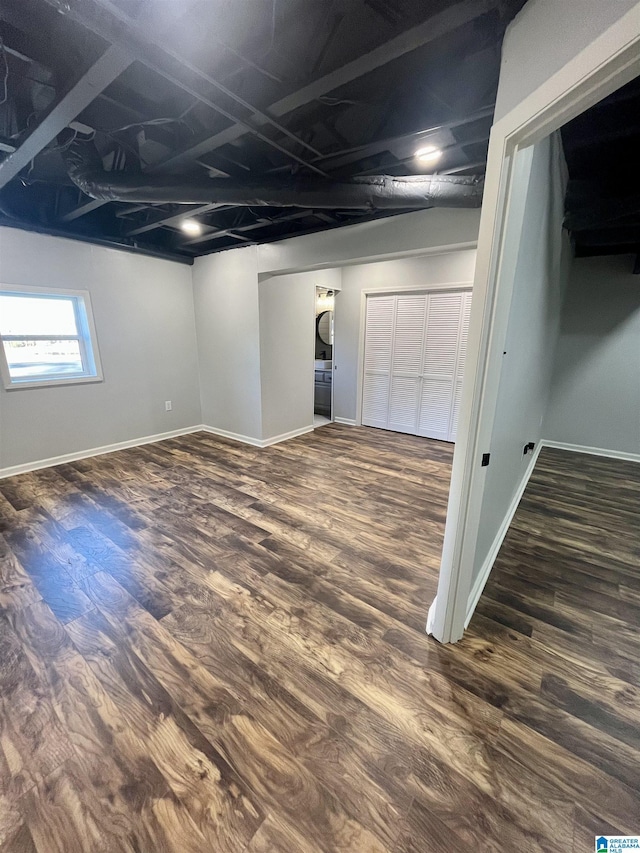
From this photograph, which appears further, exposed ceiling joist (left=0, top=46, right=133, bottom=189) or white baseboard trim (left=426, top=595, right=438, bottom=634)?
white baseboard trim (left=426, top=595, right=438, bottom=634)

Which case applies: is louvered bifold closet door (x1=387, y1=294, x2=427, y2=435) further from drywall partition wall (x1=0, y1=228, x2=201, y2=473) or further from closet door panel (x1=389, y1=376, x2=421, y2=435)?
drywall partition wall (x1=0, y1=228, x2=201, y2=473)

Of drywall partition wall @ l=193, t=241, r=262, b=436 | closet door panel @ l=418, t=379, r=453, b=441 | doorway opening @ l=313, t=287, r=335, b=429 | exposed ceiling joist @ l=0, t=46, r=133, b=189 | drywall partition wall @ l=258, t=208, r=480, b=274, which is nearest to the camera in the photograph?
exposed ceiling joist @ l=0, t=46, r=133, b=189

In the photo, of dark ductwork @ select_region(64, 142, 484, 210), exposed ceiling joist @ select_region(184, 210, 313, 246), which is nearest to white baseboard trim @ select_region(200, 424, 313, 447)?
exposed ceiling joist @ select_region(184, 210, 313, 246)

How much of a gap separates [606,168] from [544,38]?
6.15ft

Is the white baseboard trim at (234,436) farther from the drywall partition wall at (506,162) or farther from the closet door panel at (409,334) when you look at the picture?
the drywall partition wall at (506,162)

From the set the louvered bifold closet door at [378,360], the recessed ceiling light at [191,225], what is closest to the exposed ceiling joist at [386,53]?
the recessed ceiling light at [191,225]

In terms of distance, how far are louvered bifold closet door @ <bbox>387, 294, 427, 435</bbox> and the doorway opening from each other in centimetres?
123

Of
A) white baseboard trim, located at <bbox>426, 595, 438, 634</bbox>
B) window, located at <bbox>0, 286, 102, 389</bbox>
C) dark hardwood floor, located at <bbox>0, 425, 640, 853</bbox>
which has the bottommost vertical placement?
dark hardwood floor, located at <bbox>0, 425, 640, 853</bbox>

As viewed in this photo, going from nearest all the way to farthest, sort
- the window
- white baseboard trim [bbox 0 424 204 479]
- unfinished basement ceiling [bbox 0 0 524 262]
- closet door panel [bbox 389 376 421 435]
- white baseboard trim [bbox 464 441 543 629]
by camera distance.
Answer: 1. unfinished basement ceiling [bbox 0 0 524 262]
2. white baseboard trim [bbox 464 441 543 629]
3. the window
4. white baseboard trim [bbox 0 424 204 479]
5. closet door panel [bbox 389 376 421 435]

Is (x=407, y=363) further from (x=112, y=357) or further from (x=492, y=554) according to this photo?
(x=112, y=357)

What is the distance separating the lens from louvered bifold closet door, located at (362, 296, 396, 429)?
5.04 m

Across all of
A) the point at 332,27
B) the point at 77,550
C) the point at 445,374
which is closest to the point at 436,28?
the point at 332,27

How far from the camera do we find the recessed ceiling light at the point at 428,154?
2.13 meters

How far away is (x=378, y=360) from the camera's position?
524 centimetres
